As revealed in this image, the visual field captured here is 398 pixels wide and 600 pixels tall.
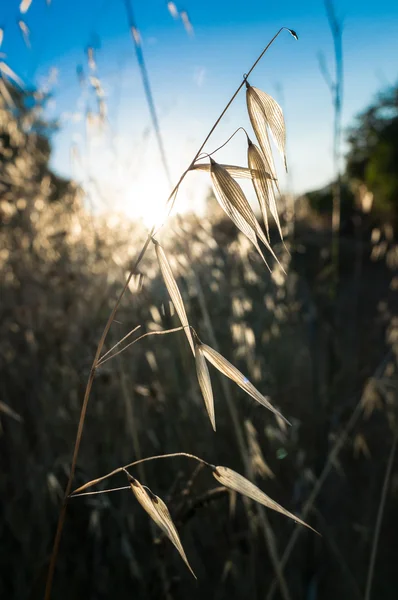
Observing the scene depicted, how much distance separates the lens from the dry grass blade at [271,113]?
0.33m

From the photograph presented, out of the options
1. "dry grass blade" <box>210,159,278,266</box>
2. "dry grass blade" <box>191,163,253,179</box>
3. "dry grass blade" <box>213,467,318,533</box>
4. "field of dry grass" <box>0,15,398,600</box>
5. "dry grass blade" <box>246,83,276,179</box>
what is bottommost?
"field of dry grass" <box>0,15,398,600</box>

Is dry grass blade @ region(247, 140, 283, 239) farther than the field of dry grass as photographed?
No

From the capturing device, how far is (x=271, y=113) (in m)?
0.33

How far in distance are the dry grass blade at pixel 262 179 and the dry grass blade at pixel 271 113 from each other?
1 cm

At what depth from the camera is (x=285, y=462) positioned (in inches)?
49.9

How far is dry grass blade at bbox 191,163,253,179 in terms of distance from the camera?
11.8 inches

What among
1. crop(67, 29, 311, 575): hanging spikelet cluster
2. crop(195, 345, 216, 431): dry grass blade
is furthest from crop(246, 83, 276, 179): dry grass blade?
crop(195, 345, 216, 431): dry grass blade

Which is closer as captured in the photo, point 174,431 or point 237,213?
point 237,213

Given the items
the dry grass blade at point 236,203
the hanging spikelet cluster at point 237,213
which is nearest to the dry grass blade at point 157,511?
the hanging spikelet cluster at point 237,213

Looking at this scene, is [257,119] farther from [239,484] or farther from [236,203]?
Answer: [239,484]

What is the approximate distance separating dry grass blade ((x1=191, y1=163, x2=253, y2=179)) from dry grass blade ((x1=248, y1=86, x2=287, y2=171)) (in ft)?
0.09

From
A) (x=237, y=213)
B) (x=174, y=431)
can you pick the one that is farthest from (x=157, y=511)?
(x=174, y=431)

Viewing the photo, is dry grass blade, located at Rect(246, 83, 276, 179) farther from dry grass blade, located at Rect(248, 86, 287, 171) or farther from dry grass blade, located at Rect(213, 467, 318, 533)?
dry grass blade, located at Rect(213, 467, 318, 533)

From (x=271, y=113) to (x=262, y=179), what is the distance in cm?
4
